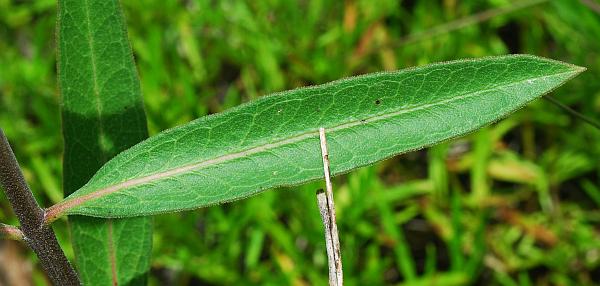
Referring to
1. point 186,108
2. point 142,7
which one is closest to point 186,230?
point 186,108

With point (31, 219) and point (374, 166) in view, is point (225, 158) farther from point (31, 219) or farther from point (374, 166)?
point (374, 166)

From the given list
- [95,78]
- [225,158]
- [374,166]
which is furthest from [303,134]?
[374,166]

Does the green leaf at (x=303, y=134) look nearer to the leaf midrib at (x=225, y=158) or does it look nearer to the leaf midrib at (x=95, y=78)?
the leaf midrib at (x=225, y=158)

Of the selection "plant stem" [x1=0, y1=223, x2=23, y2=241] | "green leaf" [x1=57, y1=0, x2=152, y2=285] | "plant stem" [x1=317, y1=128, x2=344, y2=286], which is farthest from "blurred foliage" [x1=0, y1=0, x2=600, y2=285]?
"plant stem" [x1=0, y1=223, x2=23, y2=241]

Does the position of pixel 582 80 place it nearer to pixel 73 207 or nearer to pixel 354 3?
pixel 354 3

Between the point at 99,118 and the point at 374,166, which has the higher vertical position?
the point at 374,166

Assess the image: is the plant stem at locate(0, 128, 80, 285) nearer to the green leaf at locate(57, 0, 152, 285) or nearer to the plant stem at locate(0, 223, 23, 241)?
the plant stem at locate(0, 223, 23, 241)
